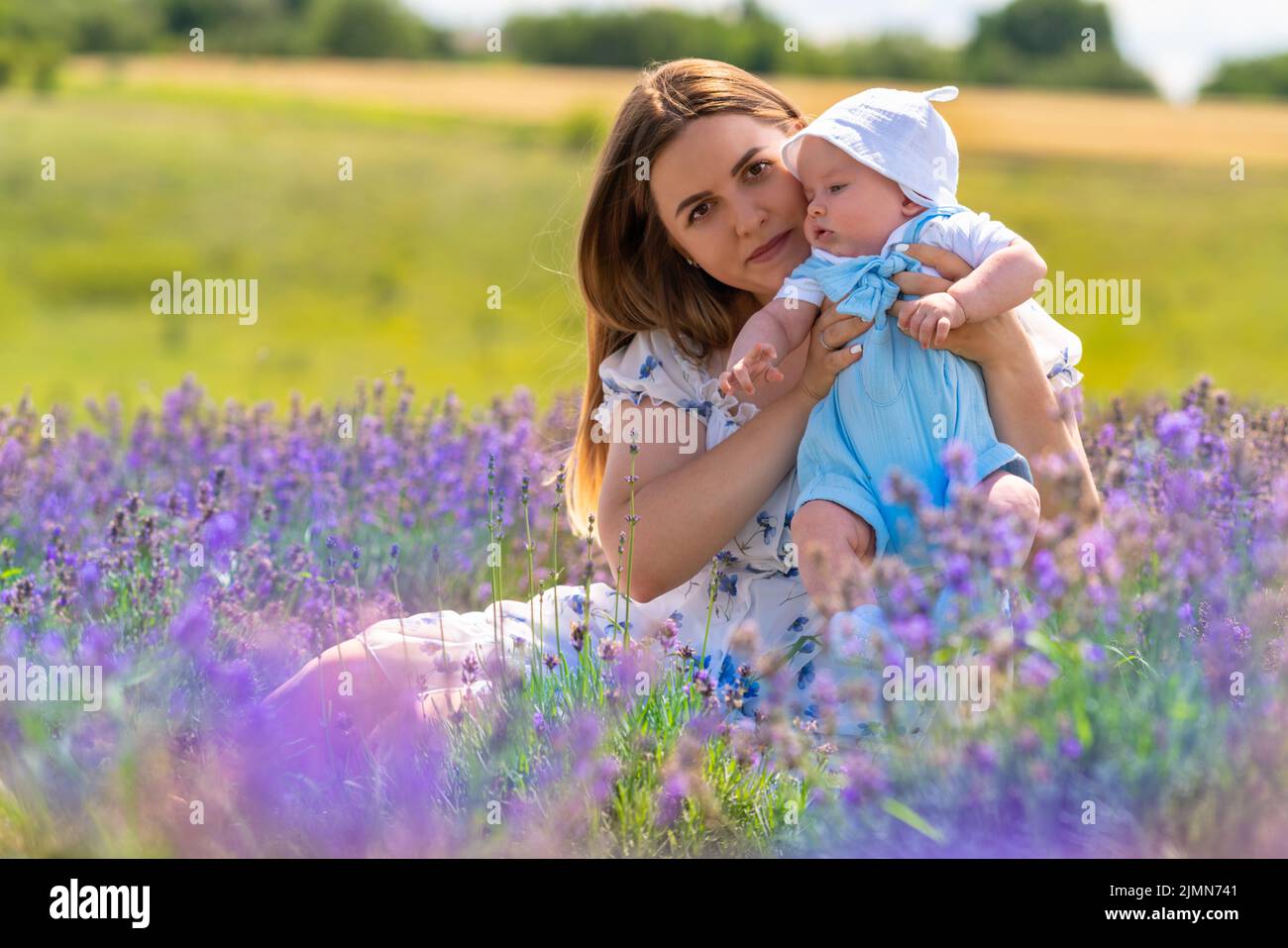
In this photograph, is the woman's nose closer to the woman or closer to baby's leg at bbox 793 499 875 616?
the woman

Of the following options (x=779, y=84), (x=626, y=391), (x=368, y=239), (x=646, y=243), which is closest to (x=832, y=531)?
(x=626, y=391)

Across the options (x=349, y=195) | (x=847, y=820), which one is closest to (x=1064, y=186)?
(x=349, y=195)

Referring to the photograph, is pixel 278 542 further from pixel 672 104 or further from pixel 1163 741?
pixel 1163 741

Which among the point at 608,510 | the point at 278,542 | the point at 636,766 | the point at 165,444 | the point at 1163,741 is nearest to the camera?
the point at 1163,741

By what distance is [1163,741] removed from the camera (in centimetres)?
195

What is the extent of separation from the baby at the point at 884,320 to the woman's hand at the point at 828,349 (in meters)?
0.02

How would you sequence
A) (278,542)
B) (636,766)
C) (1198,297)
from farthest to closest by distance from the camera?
(1198,297) → (278,542) → (636,766)

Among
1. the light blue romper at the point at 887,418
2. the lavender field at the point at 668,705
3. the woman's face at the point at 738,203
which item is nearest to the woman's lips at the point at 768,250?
the woman's face at the point at 738,203

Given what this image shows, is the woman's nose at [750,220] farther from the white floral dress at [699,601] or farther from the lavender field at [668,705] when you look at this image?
the lavender field at [668,705]

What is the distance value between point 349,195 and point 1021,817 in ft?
99.8

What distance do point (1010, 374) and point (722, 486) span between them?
0.65 meters

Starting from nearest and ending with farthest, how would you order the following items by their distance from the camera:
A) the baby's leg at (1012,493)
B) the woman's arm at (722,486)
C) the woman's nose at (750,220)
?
the baby's leg at (1012,493) < the woman's arm at (722,486) < the woman's nose at (750,220)

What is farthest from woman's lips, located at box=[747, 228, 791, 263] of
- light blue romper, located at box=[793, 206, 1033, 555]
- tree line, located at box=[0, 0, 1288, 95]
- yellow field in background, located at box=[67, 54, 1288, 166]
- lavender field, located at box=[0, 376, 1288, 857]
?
tree line, located at box=[0, 0, 1288, 95]

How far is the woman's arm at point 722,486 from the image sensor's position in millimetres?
3025
